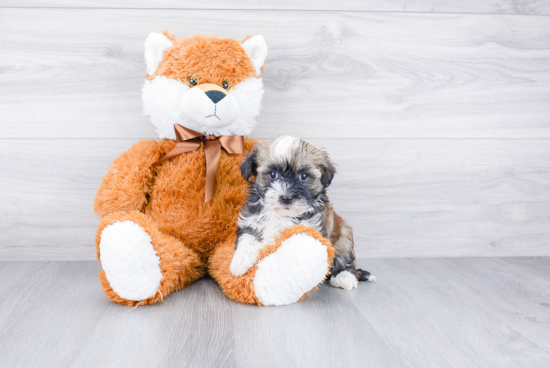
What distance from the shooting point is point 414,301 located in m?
1.44

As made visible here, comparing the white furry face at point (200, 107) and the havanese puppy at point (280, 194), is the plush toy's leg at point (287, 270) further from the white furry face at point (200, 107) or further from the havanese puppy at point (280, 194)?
the white furry face at point (200, 107)

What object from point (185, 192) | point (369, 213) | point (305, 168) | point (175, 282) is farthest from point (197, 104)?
point (369, 213)

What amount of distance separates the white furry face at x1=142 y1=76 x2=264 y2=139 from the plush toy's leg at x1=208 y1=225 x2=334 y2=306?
1.58ft

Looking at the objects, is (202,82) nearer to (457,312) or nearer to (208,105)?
(208,105)

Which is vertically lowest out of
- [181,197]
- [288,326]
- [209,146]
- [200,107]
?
[288,326]

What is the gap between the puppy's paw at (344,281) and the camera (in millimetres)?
1545

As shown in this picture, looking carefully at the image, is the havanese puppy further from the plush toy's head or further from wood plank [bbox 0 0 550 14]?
wood plank [bbox 0 0 550 14]

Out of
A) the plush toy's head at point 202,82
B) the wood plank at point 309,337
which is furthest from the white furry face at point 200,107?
the wood plank at point 309,337

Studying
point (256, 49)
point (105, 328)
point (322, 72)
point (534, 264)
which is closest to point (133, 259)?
point (105, 328)

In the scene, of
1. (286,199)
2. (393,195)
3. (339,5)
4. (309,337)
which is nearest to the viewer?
(309,337)

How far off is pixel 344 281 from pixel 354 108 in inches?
31.0

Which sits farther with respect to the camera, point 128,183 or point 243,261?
point 128,183

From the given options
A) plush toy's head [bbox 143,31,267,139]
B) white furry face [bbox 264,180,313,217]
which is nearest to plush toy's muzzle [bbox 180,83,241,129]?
plush toy's head [bbox 143,31,267,139]

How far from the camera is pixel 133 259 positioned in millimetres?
1235
